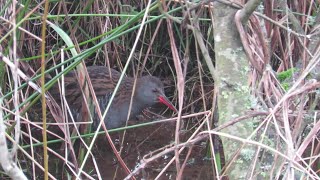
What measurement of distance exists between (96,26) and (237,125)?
207 centimetres

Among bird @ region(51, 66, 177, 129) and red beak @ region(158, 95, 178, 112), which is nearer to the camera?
bird @ region(51, 66, 177, 129)

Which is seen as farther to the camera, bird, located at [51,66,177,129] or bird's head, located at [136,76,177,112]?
bird's head, located at [136,76,177,112]

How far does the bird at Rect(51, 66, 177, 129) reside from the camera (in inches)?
141

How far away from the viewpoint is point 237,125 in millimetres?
1776

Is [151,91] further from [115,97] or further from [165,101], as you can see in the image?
[115,97]

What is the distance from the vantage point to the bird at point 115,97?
3.58m

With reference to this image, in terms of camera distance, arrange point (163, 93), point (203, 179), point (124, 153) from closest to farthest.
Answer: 1. point (203, 179)
2. point (124, 153)
3. point (163, 93)

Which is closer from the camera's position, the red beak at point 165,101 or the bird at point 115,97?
the bird at point 115,97

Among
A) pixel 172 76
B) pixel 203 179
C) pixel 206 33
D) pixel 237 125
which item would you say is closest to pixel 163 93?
pixel 172 76

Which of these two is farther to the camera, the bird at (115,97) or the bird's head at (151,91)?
the bird's head at (151,91)

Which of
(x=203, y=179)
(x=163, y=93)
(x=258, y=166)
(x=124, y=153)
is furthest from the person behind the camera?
(x=163, y=93)

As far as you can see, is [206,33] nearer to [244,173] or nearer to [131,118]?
[131,118]

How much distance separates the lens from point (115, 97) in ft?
12.9

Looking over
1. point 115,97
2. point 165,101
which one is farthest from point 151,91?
point 115,97
